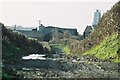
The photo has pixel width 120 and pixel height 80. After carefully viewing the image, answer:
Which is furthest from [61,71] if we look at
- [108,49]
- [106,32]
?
[106,32]

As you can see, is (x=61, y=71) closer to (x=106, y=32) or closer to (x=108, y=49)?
(x=108, y=49)

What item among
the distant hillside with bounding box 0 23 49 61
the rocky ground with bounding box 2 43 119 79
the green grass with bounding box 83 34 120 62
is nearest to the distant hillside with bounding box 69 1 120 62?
A: the green grass with bounding box 83 34 120 62

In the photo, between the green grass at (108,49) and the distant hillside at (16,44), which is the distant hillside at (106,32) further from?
the distant hillside at (16,44)

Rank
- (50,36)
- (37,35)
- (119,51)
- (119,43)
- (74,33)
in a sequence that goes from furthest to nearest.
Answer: (74,33)
(50,36)
(37,35)
(119,43)
(119,51)

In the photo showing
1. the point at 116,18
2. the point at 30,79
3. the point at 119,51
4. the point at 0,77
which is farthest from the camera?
the point at 116,18

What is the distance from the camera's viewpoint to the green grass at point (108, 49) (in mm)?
34422

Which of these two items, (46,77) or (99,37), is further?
(99,37)

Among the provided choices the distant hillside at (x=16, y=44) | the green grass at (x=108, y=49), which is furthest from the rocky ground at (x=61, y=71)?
the green grass at (x=108, y=49)

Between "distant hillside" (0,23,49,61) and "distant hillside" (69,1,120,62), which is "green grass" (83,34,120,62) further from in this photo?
"distant hillside" (0,23,49,61)

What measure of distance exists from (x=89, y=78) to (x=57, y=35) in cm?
7038

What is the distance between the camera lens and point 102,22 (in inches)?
1881

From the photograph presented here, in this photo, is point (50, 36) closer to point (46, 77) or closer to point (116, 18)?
point (116, 18)

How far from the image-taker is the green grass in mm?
34422

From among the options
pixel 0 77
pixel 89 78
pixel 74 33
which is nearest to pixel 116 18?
pixel 89 78
